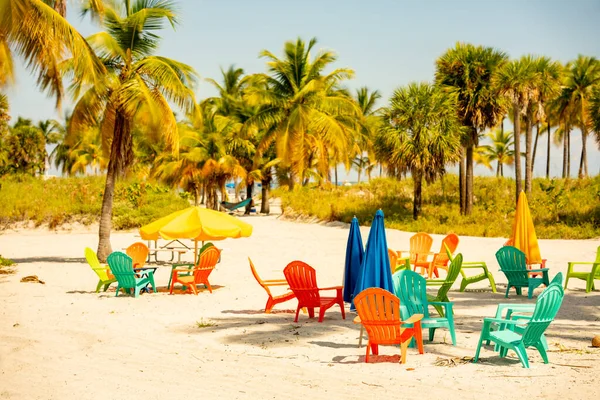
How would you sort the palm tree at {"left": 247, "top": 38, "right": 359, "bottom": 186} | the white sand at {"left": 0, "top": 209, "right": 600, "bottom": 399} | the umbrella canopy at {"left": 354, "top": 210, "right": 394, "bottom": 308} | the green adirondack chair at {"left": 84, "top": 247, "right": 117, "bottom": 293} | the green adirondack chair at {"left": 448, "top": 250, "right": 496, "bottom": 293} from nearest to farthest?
the white sand at {"left": 0, "top": 209, "right": 600, "bottom": 399}, the umbrella canopy at {"left": 354, "top": 210, "right": 394, "bottom": 308}, the green adirondack chair at {"left": 448, "top": 250, "right": 496, "bottom": 293}, the green adirondack chair at {"left": 84, "top": 247, "right": 117, "bottom": 293}, the palm tree at {"left": 247, "top": 38, "right": 359, "bottom": 186}

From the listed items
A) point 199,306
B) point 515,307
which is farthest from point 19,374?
point 515,307

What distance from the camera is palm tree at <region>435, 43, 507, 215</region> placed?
28641mm

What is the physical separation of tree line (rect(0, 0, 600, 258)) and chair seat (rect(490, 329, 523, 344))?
8.88 m

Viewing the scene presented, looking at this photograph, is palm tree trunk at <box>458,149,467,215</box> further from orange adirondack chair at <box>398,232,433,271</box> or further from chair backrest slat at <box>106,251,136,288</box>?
chair backrest slat at <box>106,251,136,288</box>

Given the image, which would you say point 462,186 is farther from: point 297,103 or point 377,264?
point 377,264

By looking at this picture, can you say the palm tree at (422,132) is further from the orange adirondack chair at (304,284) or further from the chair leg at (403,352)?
the chair leg at (403,352)

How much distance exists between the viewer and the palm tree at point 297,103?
105 ft

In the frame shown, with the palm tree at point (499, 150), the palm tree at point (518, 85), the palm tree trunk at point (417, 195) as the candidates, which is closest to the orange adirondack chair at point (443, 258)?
the palm tree trunk at point (417, 195)

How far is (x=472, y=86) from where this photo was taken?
1136 inches

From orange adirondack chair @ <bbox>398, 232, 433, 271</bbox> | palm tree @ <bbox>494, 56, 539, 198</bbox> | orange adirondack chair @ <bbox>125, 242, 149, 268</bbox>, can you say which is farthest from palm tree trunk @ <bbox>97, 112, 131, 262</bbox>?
palm tree @ <bbox>494, 56, 539, 198</bbox>

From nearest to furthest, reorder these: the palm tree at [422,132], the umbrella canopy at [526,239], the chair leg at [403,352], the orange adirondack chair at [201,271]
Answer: the chair leg at [403,352]
the orange adirondack chair at [201,271]
the umbrella canopy at [526,239]
the palm tree at [422,132]

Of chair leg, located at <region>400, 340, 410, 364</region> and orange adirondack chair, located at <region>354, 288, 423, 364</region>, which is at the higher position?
orange adirondack chair, located at <region>354, 288, 423, 364</region>

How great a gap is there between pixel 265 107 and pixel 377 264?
26.0 meters

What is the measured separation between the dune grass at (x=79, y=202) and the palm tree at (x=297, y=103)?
6294 millimetres
